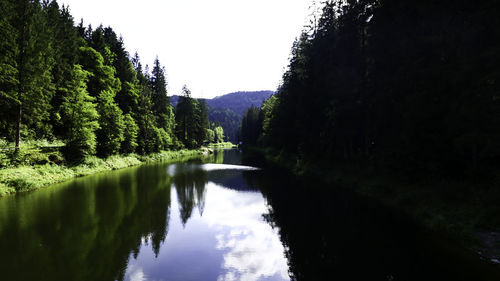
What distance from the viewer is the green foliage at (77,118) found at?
90.9 ft

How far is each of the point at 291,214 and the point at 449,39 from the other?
13.4m

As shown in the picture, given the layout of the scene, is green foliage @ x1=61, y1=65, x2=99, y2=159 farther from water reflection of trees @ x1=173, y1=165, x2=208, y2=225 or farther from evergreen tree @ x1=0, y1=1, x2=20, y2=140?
water reflection of trees @ x1=173, y1=165, x2=208, y2=225

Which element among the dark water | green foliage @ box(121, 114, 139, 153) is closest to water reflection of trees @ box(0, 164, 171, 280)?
the dark water

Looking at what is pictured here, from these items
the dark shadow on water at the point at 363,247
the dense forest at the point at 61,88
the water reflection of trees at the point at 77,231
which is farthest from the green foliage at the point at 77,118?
the dark shadow on water at the point at 363,247

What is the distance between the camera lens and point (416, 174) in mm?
15891

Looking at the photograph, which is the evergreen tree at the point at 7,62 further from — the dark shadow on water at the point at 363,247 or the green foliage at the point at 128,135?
the dark shadow on water at the point at 363,247

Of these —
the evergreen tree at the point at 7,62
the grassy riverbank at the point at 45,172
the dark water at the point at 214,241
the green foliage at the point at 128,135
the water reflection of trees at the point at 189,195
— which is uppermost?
the evergreen tree at the point at 7,62

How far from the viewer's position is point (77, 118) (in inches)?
1122

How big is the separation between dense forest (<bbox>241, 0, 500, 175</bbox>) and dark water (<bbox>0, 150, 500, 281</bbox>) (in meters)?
4.80

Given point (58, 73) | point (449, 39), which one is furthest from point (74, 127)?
point (449, 39)

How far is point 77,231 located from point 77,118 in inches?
862

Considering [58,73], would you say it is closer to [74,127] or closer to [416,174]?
[74,127]

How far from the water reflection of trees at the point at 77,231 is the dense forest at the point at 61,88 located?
908 centimetres

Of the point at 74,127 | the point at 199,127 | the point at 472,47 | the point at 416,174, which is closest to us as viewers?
the point at 472,47
